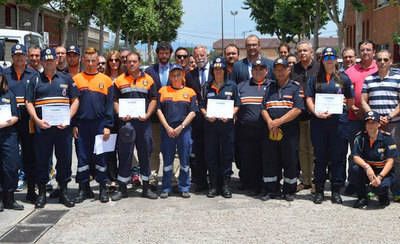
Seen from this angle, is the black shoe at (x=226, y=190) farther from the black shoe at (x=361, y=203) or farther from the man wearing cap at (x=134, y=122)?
the black shoe at (x=361, y=203)

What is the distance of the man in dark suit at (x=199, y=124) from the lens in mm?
8087

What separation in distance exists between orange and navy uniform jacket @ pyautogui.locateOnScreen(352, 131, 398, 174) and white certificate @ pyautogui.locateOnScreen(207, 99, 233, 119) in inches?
74.0

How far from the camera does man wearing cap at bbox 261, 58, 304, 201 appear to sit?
7277 millimetres

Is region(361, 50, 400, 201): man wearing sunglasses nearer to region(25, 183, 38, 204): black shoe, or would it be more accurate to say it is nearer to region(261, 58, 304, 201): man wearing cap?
region(261, 58, 304, 201): man wearing cap

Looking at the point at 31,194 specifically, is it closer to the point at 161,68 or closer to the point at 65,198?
the point at 65,198

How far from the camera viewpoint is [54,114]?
699 centimetres

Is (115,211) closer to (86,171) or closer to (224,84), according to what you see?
(86,171)

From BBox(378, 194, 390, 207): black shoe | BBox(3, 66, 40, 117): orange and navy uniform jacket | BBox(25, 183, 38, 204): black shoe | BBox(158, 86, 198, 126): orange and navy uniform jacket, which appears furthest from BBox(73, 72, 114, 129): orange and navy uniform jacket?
BBox(378, 194, 390, 207): black shoe

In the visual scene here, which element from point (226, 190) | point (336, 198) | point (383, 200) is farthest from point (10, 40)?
point (383, 200)

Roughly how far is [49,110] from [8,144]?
688 mm

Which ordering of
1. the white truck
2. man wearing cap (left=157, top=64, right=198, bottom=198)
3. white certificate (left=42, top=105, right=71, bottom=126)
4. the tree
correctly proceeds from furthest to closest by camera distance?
the tree < the white truck < man wearing cap (left=157, top=64, right=198, bottom=198) < white certificate (left=42, top=105, right=71, bottom=126)

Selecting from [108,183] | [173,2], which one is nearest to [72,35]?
[173,2]

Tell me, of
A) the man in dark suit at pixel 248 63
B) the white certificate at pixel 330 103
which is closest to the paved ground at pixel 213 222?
the white certificate at pixel 330 103

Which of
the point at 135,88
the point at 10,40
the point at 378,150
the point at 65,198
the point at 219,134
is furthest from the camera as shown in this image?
the point at 10,40
